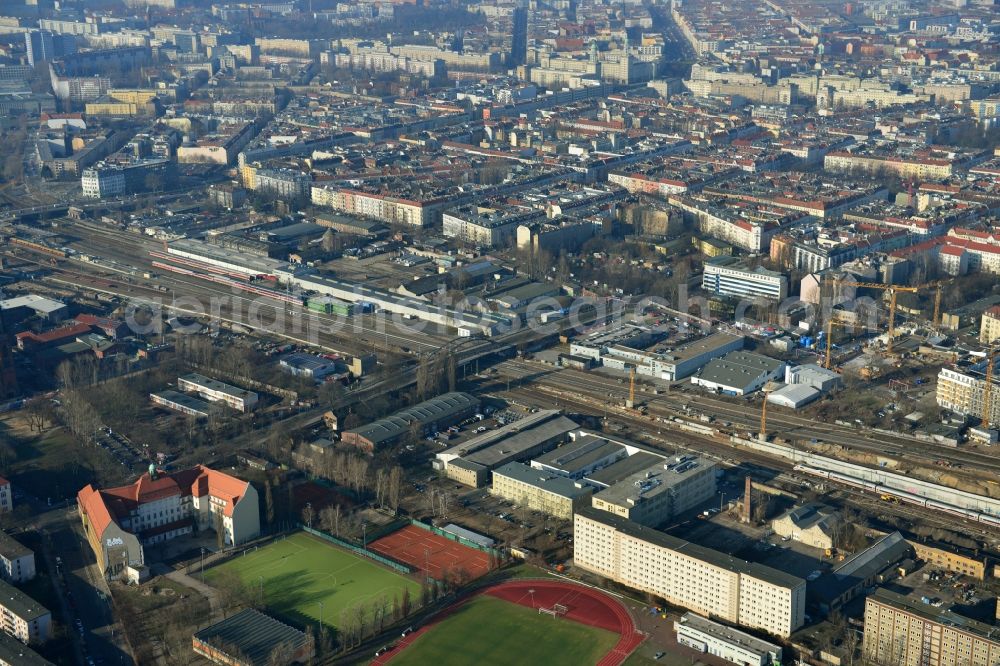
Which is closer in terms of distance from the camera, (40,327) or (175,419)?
(175,419)

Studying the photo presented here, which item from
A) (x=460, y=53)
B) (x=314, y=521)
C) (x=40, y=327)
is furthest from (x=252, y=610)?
(x=460, y=53)

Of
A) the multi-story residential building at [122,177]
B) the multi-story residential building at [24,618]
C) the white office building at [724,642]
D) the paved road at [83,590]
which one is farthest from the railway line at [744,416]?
the multi-story residential building at [122,177]

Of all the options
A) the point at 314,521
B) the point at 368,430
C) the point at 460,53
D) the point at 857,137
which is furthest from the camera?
the point at 460,53

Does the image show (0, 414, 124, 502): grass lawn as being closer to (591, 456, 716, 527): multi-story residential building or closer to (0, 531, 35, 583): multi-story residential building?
(0, 531, 35, 583): multi-story residential building

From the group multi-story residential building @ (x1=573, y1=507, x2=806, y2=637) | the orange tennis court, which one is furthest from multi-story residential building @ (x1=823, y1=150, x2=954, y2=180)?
the orange tennis court

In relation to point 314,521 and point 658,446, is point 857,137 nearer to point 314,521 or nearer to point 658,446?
point 658,446

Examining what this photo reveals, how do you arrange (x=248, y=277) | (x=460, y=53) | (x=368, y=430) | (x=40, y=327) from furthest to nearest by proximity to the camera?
(x=460, y=53) < (x=248, y=277) < (x=40, y=327) < (x=368, y=430)

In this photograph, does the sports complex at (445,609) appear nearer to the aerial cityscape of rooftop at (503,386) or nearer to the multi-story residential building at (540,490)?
the aerial cityscape of rooftop at (503,386)

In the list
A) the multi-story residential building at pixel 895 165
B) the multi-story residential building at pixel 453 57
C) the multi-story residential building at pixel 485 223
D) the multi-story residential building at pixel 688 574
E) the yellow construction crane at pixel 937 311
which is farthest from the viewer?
the multi-story residential building at pixel 453 57
